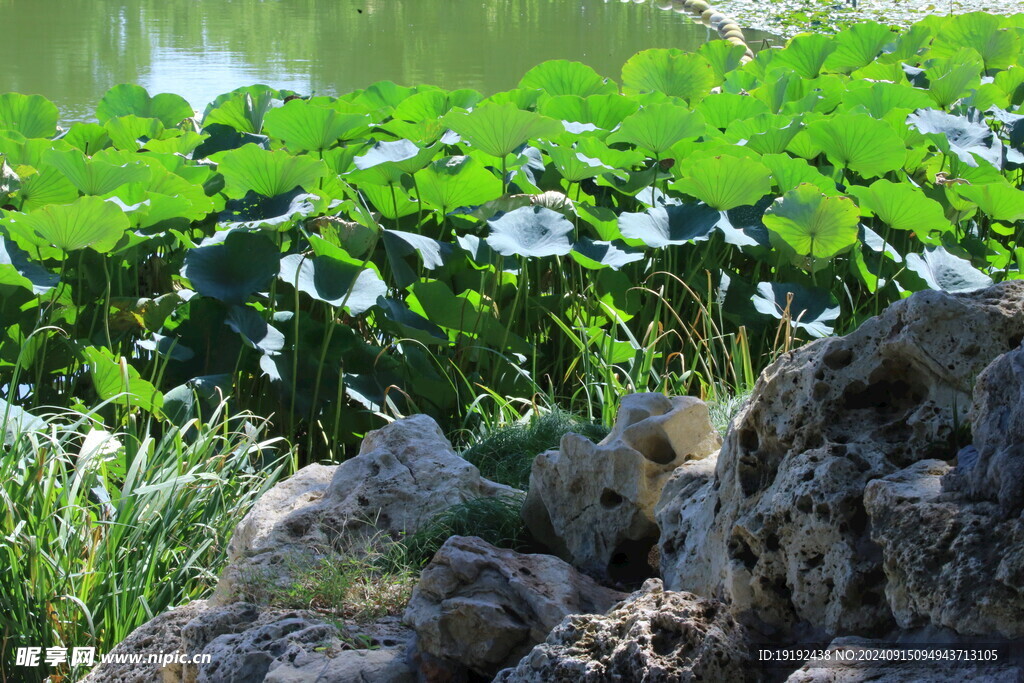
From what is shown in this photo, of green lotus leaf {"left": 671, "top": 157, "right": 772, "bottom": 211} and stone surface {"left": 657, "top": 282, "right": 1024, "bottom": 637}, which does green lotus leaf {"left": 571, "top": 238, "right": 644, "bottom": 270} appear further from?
stone surface {"left": 657, "top": 282, "right": 1024, "bottom": 637}

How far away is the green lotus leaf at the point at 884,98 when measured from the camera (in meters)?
3.93

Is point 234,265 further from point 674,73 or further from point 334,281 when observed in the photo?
point 674,73

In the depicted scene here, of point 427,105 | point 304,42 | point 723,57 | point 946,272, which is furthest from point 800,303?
point 304,42

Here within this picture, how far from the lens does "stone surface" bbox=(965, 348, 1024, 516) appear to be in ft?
3.52

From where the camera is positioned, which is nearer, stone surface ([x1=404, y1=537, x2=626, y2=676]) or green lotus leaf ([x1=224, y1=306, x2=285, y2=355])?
stone surface ([x1=404, y1=537, x2=626, y2=676])

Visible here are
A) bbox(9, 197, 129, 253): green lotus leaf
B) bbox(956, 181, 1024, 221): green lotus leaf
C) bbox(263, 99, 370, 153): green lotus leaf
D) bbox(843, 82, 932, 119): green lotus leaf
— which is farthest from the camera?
bbox(843, 82, 932, 119): green lotus leaf

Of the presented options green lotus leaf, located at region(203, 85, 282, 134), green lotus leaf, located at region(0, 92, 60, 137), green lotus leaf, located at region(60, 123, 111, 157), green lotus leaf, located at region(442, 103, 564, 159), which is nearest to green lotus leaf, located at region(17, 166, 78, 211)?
green lotus leaf, located at region(60, 123, 111, 157)

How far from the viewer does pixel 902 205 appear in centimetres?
304

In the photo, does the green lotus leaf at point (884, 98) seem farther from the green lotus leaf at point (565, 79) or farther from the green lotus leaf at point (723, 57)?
the green lotus leaf at point (723, 57)

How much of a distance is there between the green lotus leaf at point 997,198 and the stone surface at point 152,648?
2584 mm

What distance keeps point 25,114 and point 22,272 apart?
4.19ft

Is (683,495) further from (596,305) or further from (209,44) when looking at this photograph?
(209,44)

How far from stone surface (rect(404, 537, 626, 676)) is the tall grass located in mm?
735

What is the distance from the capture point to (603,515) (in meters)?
1.76
